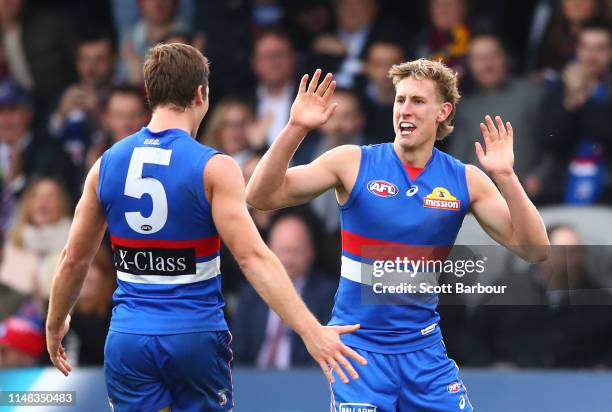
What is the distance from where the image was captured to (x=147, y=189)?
18.6ft

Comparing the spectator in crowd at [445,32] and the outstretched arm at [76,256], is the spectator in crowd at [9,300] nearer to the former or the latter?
the spectator in crowd at [445,32]

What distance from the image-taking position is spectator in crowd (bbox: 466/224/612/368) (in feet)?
31.3

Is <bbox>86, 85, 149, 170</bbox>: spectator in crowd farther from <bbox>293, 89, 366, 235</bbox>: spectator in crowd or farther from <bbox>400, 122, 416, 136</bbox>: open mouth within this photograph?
<bbox>400, 122, 416, 136</bbox>: open mouth

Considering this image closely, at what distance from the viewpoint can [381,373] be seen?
6309 millimetres

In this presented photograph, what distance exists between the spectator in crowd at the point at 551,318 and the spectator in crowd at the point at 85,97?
14.9 feet

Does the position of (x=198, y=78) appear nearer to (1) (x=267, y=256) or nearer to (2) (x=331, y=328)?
(1) (x=267, y=256)

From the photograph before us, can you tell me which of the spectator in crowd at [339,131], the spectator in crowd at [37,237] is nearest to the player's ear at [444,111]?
the spectator in crowd at [339,131]

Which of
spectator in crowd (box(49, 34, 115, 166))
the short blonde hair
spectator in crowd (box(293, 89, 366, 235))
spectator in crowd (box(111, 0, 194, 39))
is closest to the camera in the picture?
the short blonde hair

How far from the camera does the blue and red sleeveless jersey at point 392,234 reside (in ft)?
21.0

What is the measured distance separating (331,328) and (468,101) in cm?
561

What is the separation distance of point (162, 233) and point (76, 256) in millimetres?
521

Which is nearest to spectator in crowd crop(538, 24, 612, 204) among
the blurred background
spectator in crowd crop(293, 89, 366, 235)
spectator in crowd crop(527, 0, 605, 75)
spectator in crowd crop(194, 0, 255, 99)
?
the blurred background

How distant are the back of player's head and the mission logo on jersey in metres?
1.41

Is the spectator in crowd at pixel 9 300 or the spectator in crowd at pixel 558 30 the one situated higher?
the spectator in crowd at pixel 558 30
